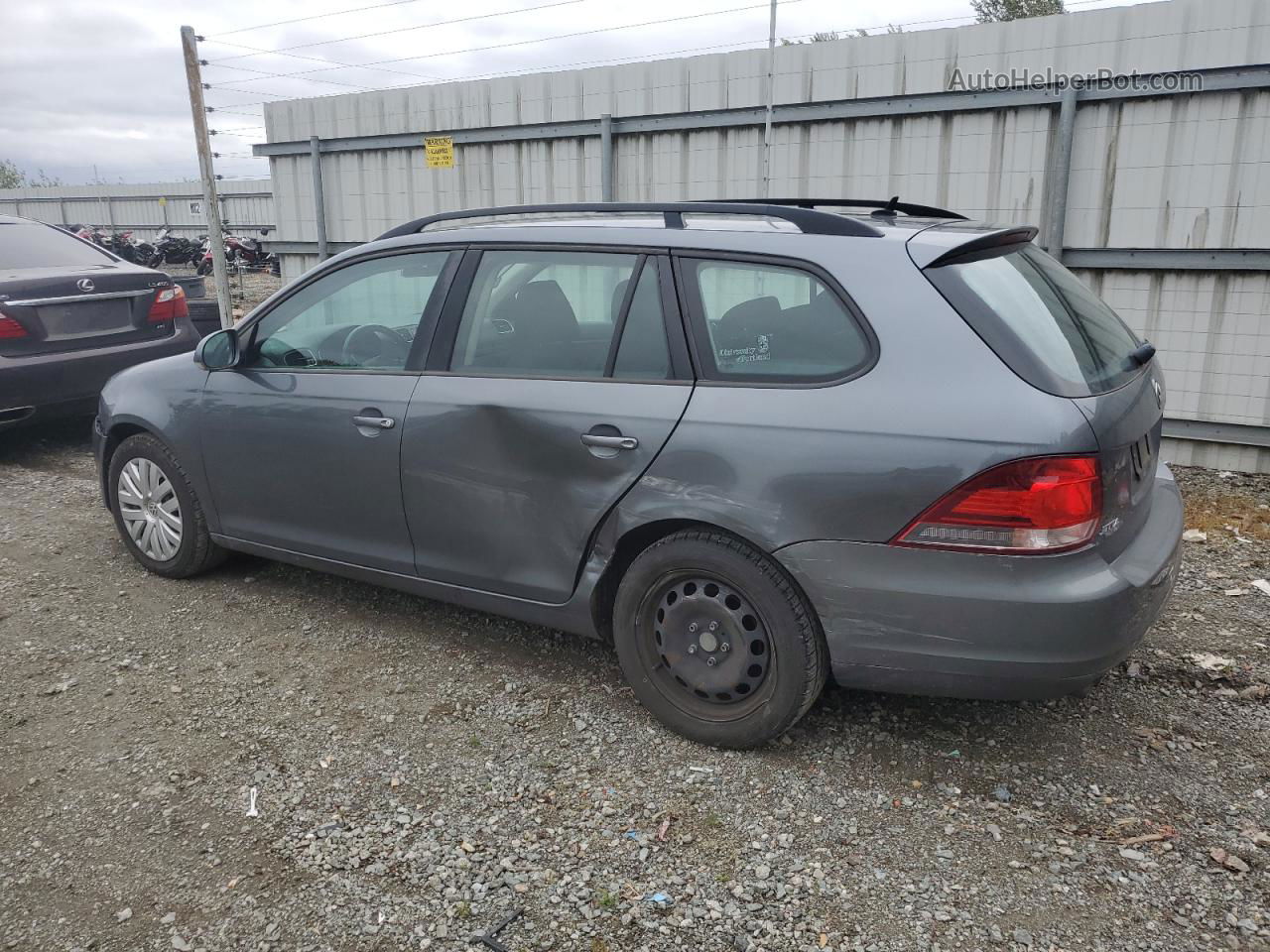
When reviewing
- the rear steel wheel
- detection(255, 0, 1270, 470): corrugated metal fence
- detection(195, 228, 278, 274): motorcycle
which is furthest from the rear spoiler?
detection(195, 228, 278, 274): motorcycle

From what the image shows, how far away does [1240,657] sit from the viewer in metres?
3.83

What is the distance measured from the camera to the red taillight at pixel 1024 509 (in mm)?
2598

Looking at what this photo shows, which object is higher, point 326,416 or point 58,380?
point 326,416

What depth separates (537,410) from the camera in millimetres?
3344

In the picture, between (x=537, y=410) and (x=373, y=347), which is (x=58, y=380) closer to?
(x=373, y=347)

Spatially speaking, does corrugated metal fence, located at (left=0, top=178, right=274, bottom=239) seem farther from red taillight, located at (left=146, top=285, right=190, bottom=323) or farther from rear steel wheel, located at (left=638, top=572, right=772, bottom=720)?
rear steel wheel, located at (left=638, top=572, right=772, bottom=720)

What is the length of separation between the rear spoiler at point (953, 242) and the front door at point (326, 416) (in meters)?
1.77

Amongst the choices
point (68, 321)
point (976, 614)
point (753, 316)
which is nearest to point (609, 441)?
point (753, 316)

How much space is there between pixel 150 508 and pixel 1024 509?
154 inches

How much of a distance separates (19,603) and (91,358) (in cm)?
285

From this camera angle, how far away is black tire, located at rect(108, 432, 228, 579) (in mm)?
4484

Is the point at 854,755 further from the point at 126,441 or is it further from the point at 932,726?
the point at 126,441

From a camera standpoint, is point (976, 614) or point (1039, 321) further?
point (1039, 321)

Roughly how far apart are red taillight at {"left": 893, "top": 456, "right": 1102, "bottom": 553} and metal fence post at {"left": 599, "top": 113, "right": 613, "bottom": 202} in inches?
238
